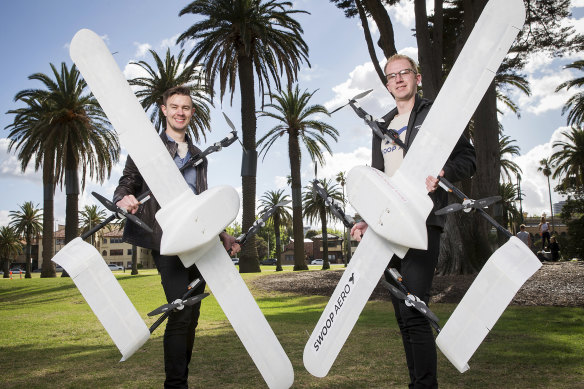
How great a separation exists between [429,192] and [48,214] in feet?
92.3

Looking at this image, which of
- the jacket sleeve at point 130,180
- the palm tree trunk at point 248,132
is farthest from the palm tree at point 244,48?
the jacket sleeve at point 130,180

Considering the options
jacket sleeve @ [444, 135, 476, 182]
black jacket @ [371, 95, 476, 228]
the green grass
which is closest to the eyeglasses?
black jacket @ [371, 95, 476, 228]

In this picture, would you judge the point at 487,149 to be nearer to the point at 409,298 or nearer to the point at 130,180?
the point at 409,298

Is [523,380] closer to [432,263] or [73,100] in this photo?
[432,263]

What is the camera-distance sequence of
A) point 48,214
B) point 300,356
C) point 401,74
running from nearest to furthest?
point 401,74
point 300,356
point 48,214

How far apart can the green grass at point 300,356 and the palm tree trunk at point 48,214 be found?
64.7ft

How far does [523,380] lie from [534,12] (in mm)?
13436

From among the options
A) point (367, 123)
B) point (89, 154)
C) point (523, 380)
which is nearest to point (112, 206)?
point (367, 123)

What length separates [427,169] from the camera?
101 inches

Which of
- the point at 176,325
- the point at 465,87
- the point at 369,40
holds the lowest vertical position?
the point at 176,325

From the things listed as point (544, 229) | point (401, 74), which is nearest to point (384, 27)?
point (401, 74)

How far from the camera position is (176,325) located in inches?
108

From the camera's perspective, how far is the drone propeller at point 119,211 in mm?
2652

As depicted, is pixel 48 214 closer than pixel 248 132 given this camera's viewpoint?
No
